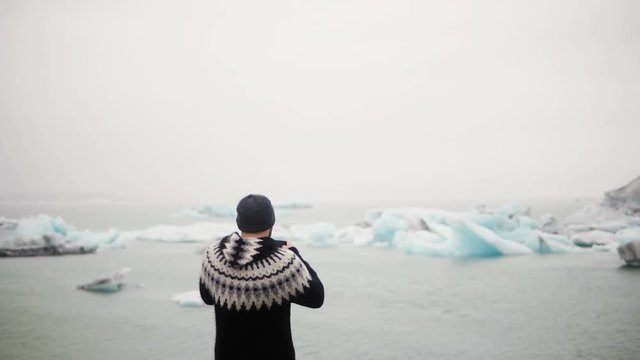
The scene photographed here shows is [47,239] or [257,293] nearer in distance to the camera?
[257,293]

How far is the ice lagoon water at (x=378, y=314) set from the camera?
467 cm

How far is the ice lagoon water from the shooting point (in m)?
4.67

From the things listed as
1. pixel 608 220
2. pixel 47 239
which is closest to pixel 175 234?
pixel 47 239

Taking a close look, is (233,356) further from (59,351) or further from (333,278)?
(333,278)

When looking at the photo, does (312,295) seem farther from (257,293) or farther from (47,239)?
(47,239)

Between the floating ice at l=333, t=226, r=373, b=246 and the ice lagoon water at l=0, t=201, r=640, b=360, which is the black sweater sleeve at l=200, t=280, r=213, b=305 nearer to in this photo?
the ice lagoon water at l=0, t=201, r=640, b=360

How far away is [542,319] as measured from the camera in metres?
5.99

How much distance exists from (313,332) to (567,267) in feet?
21.9

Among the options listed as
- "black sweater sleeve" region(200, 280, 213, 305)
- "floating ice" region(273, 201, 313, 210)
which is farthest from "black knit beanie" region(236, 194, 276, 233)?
"floating ice" region(273, 201, 313, 210)

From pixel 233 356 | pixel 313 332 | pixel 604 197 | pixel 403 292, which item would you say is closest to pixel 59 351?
pixel 313 332

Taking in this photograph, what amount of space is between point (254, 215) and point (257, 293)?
20 cm

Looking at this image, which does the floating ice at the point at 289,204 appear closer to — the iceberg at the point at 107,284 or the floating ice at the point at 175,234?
the floating ice at the point at 175,234

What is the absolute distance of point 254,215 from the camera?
1323 mm

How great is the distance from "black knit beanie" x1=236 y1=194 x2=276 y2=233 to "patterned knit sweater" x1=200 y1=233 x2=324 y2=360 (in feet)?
0.13
